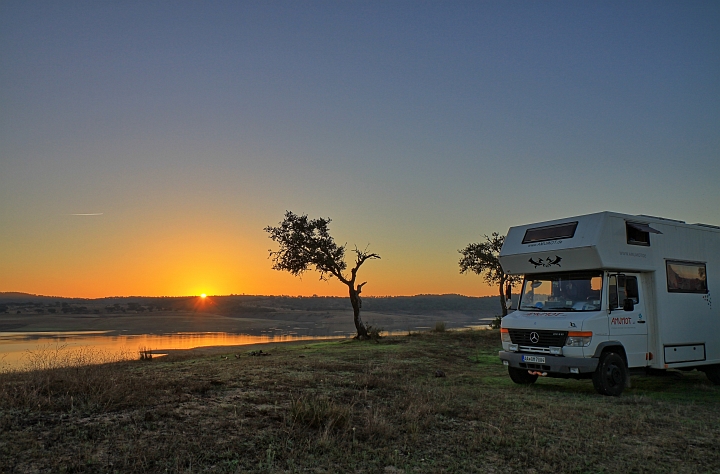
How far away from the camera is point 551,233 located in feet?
44.6

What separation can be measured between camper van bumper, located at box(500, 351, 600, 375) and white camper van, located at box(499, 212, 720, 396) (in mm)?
23

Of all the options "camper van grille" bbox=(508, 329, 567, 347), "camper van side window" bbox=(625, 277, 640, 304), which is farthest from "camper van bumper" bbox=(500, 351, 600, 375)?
"camper van side window" bbox=(625, 277, 640, 304)

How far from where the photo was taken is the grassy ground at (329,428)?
6.62 m

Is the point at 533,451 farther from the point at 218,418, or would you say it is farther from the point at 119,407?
the point at 119,407

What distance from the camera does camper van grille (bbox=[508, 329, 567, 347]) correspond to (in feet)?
41.3

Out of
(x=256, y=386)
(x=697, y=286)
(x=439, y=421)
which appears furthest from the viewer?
(x=697, y=286)

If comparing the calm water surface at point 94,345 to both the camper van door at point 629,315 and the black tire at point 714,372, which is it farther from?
the black tire at point 714,372

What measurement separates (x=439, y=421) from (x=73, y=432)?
18.1 feet

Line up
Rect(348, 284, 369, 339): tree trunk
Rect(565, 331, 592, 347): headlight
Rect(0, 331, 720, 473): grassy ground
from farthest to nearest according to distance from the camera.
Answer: Rect(348, 284, 369, 339): tree trunk → Rect(565, 331, 592, 347): headlight → Rect(0, 331, 720, 473): grassy ground

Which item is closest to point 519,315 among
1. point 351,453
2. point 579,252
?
point 579,252

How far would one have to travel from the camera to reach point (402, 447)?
7.55m

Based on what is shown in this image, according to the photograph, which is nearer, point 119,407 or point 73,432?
point 73,432

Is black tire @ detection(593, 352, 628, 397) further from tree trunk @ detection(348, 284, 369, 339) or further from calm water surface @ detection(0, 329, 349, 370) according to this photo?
tree trunk @ detection(348, 284, 369, 339)

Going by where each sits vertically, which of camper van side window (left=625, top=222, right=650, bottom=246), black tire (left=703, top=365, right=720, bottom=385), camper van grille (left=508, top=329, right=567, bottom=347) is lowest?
black tire (left=703, top=365, right=720, bottom=385)
